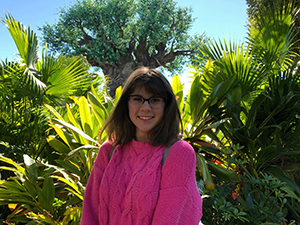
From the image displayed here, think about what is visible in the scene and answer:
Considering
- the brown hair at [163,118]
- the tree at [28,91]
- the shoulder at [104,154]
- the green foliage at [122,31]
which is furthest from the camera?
the green foliage at [122,31]

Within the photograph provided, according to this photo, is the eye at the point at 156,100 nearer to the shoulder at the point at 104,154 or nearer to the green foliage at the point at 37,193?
the shoulder at the point at 104,154

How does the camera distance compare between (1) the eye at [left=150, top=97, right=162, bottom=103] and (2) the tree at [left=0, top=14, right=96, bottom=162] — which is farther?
(2) the tree at [left=0, top=14, right=96, bottom=162]

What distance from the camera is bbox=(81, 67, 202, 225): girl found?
1181 mm

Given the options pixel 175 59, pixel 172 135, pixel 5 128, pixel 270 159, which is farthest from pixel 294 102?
pixel 175 59

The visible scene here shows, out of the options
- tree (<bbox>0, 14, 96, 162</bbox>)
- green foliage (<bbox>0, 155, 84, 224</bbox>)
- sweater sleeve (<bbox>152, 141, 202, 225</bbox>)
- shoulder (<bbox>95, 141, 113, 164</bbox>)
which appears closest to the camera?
sweater sleeve (<bbox>152, 141, 202, 225</bbox>)

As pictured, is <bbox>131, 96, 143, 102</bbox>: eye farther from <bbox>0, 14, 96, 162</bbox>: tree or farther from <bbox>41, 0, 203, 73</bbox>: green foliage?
<bbox>41, 0, 203, 73</bbox>: green foliage

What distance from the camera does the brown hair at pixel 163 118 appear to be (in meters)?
1.33

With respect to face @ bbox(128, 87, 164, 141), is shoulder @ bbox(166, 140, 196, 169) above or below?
below

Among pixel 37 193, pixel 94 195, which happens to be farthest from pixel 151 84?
pixel 37 193

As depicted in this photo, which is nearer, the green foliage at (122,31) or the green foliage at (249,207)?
the green foliage at (249,207)

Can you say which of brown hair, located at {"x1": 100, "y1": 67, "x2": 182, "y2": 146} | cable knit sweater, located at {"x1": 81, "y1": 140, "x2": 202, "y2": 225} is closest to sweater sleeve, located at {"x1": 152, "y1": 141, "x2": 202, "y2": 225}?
cable knit sweater, located at {"x1": 81, "y1": 140, "x2": 202, "y2": 225}

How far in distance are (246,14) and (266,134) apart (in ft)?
25.9

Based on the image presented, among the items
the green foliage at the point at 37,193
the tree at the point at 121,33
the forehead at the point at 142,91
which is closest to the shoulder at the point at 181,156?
the forehead at the point at 142,91

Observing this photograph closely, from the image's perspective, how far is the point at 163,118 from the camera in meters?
1.38
